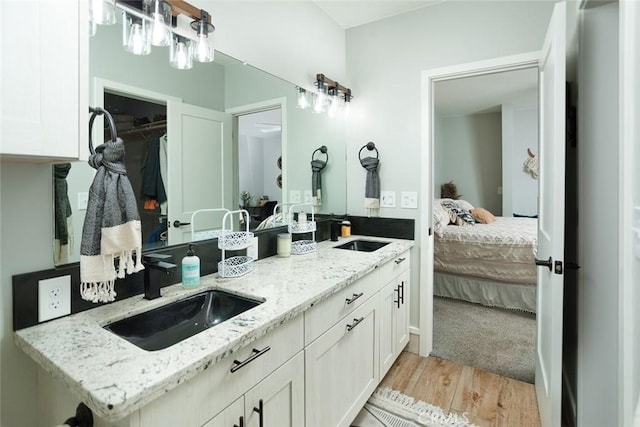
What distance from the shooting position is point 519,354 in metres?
2.42

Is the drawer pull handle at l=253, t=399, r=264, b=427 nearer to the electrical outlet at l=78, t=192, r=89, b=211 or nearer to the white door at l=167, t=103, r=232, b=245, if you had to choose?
the white door at l=167, t=103, r=232, b=245

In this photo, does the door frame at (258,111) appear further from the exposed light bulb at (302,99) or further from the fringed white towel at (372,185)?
the fringed white towel at (372,185)

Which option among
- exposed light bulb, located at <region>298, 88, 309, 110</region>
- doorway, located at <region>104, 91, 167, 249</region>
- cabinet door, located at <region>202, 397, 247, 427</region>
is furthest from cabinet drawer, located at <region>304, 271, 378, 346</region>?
exposed light bulb, located at <region>298, 88, 309, 110</region>

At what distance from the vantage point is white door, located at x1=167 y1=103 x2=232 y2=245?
1.45 metres

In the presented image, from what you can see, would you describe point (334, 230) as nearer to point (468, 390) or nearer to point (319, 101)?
point (319, 101)

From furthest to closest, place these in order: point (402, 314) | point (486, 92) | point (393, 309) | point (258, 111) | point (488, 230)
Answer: point (486, 92) → point (488, 230) → point (402, 314) → point (393, 309) → point (258, 111)

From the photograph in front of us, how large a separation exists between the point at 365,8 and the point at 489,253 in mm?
2611

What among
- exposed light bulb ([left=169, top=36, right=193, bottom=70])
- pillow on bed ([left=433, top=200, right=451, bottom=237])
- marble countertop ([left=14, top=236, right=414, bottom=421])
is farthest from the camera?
pillow on bed ([left=433, top=200, right=451, bottom=237])

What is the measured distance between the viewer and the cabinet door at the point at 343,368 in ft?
4.15

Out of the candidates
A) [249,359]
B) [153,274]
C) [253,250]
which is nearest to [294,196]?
[253,250]

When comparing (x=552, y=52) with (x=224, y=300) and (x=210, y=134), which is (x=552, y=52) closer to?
(x=210, y=134)

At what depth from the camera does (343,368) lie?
1.48 m

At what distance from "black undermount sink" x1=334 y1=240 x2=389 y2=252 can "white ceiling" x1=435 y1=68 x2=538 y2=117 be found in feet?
7.20

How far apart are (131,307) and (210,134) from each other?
0.93 meters
